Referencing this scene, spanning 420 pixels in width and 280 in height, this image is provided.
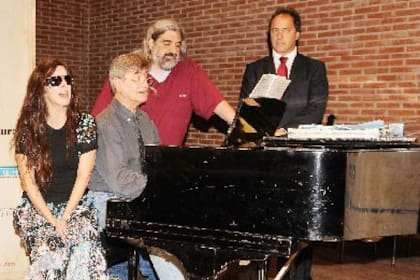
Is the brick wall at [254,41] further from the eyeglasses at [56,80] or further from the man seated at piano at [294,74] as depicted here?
the eyeglasses at [56,80]

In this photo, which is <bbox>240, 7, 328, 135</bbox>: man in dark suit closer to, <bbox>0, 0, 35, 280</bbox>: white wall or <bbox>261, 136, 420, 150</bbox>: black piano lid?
<bbox>261, 136, 420, 150</bbox>: black piano lid

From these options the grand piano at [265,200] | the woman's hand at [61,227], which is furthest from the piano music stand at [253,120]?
the woman's hand at [61,227]

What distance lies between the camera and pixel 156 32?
360cm

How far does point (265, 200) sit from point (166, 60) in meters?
1.33

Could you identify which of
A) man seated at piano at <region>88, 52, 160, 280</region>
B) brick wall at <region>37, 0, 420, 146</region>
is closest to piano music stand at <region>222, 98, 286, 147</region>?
man seated at piano at <region>88, 52, 160, 280</region>

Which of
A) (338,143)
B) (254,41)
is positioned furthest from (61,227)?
(254,41)

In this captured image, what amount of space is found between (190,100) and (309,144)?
119 centimetres

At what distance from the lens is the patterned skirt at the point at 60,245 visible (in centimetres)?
315

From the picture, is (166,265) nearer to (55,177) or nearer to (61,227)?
(61,227)

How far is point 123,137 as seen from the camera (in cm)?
301

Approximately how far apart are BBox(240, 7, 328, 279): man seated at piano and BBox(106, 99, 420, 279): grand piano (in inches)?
42.5

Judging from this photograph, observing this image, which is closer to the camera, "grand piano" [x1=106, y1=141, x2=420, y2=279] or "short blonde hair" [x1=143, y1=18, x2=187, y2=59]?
"grand piano" [x1=106, y1=141, x2=420, y2=279]

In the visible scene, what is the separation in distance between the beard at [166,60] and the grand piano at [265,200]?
0.92 m

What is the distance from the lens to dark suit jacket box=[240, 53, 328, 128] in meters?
3.89
